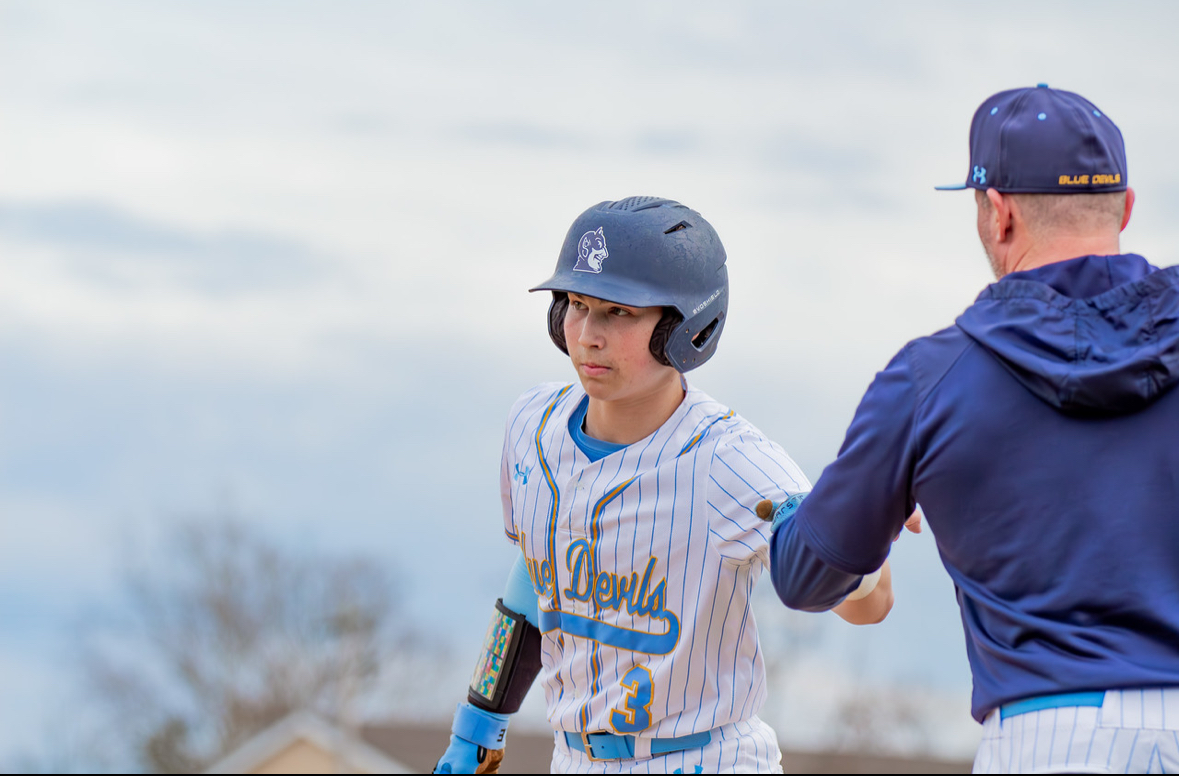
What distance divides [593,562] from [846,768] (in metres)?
13.6

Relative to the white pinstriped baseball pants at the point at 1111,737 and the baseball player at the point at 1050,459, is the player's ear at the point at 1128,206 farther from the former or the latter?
the white pinstriped baseball pants at the point at 1111,737

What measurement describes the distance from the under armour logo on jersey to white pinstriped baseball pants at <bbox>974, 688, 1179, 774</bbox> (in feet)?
6.18

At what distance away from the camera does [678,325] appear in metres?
3.85

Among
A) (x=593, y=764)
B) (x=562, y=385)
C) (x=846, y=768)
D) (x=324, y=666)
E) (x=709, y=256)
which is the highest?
(x=709, y=256)

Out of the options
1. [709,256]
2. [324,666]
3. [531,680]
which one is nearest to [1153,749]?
[709,256]

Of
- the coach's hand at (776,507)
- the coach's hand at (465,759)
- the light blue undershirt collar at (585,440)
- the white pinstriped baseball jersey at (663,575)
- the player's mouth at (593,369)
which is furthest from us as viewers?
the coach's hand at (465,759)

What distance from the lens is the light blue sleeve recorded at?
4340 mm

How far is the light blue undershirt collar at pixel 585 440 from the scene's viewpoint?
159 inches

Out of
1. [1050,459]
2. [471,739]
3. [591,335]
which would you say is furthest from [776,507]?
[471,739]

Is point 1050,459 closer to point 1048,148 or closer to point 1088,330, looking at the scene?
point 1088,330

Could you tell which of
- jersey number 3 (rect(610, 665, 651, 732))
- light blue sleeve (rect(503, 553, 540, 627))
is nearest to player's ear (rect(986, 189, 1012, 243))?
jersey number 3 (rect(610, 665, 651, 732))

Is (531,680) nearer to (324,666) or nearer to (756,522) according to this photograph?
(756,522)

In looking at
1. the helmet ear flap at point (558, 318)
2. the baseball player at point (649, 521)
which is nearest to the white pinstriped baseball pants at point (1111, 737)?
the baseball player at point (649, 521)

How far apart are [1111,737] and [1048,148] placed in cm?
125
